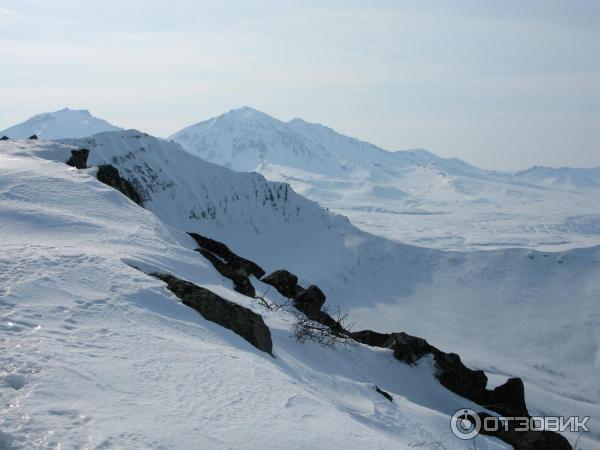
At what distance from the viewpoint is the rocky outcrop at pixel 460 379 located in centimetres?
1944

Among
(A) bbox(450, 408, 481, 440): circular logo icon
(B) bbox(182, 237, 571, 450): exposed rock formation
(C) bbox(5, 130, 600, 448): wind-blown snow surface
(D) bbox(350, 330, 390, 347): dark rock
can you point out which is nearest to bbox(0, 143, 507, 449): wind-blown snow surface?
(A) bbox(450, 408, 481, 440): circular logo icon

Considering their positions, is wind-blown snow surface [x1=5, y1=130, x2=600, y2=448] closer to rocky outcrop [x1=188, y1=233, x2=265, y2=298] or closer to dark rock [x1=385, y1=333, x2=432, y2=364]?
dark rock [x1=385, y1=333, x2=432, y2=364]

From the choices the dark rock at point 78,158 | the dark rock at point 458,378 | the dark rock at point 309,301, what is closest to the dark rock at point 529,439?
the dark rock at point 458,378

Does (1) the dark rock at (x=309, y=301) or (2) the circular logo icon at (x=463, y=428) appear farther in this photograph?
(1) the dark rock at (x=309, y=301)

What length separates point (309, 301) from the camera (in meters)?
21.4

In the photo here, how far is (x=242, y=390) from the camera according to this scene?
7.47m

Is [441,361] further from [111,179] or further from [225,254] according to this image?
[111,179]

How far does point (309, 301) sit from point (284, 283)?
175 centimetres

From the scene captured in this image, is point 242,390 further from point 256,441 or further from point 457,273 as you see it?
point 457,273

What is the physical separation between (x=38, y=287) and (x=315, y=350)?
760 centimetres

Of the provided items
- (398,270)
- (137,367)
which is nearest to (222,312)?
(137,367)

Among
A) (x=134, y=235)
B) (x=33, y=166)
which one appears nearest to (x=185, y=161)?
(x=33, y=166)

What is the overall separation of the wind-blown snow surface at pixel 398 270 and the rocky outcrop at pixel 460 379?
33.8 metres

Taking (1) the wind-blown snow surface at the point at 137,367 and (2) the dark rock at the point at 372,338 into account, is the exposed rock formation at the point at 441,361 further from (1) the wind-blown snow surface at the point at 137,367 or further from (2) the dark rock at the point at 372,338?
(1) the wind-blown snow surface at the point at 137,367
